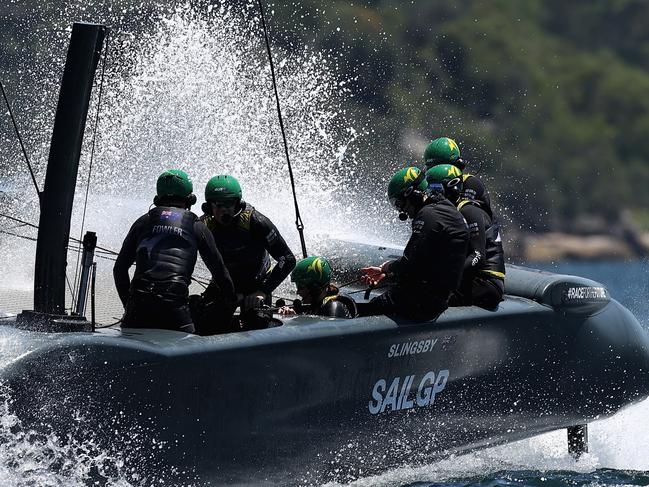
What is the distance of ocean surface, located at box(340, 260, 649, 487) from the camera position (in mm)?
7488

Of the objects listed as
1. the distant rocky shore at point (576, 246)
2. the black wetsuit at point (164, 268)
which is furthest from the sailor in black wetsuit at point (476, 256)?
the distant rocky shore at point (576, 246)

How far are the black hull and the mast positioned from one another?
325mm

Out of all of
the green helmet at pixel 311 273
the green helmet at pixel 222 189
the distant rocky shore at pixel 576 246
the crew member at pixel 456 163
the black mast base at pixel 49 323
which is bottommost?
the black mast base at pixel 49 323

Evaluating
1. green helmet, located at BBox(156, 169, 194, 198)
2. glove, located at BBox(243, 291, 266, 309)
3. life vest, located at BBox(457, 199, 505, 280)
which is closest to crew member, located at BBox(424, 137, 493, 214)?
life vest, located at BBox(457, 199, 505, 280)

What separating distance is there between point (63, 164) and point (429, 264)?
2.12 m

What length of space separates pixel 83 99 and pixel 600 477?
13.5 feet

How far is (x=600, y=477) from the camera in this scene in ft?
26.4

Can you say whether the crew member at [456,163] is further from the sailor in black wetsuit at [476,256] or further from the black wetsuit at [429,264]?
the black wetsuit at [429,264]

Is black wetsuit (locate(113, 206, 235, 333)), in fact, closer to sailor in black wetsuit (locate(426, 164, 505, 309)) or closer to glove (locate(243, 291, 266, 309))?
glove (locate(243, 291, 266, 309))

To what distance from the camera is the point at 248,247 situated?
7543 mm

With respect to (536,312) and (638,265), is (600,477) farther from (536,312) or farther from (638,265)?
(638,265)

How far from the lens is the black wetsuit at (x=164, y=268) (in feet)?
20.2

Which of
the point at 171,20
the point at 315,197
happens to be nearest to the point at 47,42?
the point at 171,20

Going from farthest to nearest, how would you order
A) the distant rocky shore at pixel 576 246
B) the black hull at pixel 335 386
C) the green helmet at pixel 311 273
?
the distant rocky shore at pixel 576 246 < the green helmet at pixel 311 273 < the black hull at pixel 335 386
